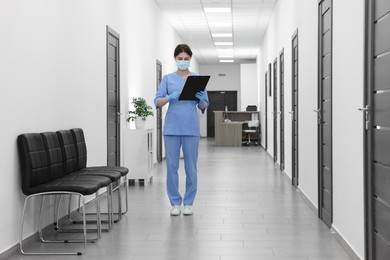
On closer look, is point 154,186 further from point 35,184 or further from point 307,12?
point 35,184

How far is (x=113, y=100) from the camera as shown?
6.80m

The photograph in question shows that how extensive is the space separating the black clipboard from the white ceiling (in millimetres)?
5310

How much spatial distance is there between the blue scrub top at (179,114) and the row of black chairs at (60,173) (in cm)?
61

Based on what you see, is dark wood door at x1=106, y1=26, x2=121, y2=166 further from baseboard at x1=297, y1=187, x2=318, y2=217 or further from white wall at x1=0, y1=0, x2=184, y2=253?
baseboard at x1=297, y1=187, x2=318, y2=217

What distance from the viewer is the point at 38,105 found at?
4.11m

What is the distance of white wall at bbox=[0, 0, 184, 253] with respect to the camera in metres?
3.57

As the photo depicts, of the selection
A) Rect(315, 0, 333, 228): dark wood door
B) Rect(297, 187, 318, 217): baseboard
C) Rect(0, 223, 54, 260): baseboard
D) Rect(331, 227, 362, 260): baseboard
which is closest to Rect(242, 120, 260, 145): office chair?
Rect(297, 187, 318, 217): baseboard

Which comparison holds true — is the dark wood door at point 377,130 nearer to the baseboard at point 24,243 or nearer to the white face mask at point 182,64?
the baseboard at point 24,243

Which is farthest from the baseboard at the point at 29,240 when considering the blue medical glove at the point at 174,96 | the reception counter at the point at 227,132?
the reception counter at the point at 227,132

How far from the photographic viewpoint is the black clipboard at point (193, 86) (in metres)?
4.83

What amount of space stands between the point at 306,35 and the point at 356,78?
2545mm

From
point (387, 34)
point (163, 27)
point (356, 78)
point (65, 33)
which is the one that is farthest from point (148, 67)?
point (387, 34)

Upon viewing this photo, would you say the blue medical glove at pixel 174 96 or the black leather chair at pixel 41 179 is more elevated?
the blue medical glove at pixel 174 96

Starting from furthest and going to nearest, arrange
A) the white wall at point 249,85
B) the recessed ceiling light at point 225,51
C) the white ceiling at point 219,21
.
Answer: the white wall at point 249,85
the recessed ceiling light at point 225,51
the white ceiling at point 219,21
